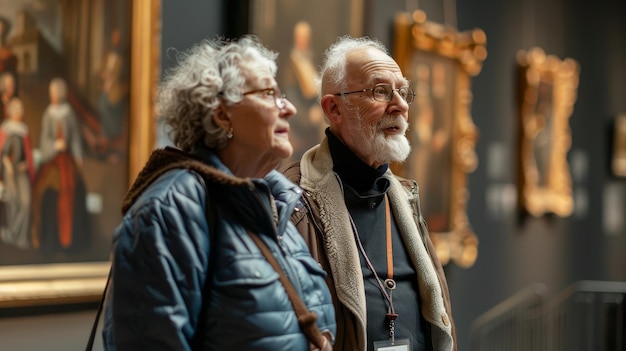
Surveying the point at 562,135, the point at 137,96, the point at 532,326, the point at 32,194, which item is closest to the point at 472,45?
the point at 562,135

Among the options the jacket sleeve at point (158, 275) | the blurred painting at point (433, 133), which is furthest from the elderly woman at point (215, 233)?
the blurred painting at point (433, 133)

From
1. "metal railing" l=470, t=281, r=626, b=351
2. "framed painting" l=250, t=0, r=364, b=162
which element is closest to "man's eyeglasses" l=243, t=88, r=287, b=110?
"framed painting" l=250, t=0, r=364, b=162

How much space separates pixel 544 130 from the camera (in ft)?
38.0

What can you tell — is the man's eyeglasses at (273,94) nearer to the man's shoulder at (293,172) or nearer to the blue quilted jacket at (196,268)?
the blue quilted jacket at (196,268)

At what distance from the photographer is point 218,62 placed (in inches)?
119

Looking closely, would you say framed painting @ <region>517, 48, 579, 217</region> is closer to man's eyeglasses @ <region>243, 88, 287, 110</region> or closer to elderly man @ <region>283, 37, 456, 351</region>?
elderly man @ <region>283, 37, 456, 351</region>

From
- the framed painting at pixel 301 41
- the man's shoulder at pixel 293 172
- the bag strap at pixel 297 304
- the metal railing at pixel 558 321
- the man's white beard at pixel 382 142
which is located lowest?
the metal railing at pixel 558 321

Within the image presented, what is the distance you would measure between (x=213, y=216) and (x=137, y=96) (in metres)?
2.79

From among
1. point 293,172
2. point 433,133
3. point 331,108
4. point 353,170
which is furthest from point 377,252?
point 433,133

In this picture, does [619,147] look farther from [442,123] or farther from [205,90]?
[205,90]

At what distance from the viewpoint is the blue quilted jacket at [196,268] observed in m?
2.73

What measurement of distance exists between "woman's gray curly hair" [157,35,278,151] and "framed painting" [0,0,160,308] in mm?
2201

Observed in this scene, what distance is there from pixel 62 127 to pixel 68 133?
51mm

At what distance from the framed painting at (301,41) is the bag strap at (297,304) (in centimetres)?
369
